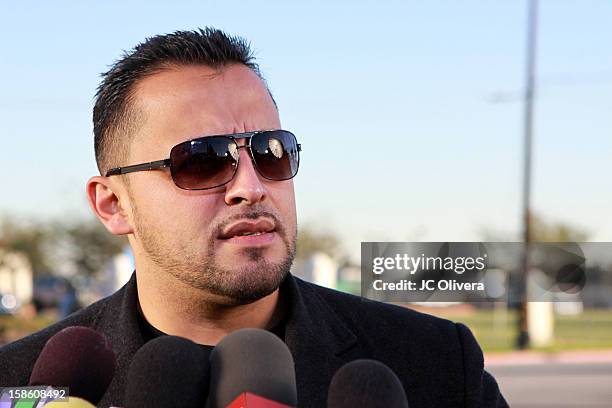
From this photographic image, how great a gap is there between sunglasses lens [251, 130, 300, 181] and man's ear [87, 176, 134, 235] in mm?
475

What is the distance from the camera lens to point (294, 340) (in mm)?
2973

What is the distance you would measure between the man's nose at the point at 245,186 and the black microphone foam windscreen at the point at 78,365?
1.76 feet

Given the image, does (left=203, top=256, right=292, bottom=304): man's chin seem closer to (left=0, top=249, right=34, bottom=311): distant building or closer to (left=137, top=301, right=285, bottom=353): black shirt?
(left=137, top=301, right=285, bottom=353): black shirt

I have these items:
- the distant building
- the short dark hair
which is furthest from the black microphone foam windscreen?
the distant building

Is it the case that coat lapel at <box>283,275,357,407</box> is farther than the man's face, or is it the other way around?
coat lapel at <box>283,275,357,407</box>

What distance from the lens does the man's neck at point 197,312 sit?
2.89m

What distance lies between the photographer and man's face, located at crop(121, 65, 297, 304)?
2729 mm

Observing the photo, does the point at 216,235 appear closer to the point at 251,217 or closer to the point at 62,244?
the point at 251,217

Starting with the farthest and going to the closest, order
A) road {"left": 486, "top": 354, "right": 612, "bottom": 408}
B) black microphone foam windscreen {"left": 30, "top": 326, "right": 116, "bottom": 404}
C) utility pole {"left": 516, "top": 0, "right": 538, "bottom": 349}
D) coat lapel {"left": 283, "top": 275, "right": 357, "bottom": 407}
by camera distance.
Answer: utility pole {"left": 516, "top": 0, "right": 538, "bottom": 349}, road {"left": 486, "top": 354, "right": 612, "bottom": 408}, coat lapel {"left": 283, "top": 275, "right": 357, "bottom": 407}, black microphone foam windscreen {"left": 30, "top": 326, "right": 116, "bottom": 404}

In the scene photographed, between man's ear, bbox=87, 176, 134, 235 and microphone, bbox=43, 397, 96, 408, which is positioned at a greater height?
man's ear, bbox=87, 176, 134, 235

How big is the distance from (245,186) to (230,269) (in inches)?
8.8

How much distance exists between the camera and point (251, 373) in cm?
199

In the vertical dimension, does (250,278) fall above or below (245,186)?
below

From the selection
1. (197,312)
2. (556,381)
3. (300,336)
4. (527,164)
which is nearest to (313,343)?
(300,336)
